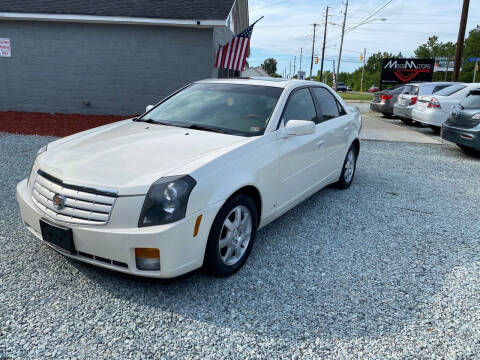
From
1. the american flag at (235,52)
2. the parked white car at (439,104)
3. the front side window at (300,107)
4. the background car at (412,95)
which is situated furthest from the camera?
the background car at (412,95)

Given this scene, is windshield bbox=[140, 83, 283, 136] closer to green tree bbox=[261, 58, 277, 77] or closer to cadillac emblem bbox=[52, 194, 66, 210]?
cadillac emblem bbox=[52, 194, 66, 210]

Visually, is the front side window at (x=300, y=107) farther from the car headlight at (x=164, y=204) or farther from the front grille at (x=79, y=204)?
the front grille at (x=79, y=204)

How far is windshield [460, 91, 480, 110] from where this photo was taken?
26.8ft

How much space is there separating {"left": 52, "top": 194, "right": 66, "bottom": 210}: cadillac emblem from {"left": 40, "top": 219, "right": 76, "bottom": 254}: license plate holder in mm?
136

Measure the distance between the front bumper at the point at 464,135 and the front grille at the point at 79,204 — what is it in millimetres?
7682

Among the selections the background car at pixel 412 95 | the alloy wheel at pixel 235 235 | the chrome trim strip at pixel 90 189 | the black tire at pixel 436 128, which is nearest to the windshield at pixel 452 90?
the black tire at pixel 436 128

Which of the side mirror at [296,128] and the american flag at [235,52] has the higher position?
the american flag at [235,52]

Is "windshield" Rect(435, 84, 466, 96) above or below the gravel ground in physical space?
above

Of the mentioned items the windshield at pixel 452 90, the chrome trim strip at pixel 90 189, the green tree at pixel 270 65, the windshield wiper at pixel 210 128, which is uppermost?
the green tree at pixel 270 65

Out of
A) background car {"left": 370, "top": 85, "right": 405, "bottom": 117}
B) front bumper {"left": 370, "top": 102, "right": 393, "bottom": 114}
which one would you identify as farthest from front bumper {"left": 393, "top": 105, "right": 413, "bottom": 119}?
front bumper {"left": 370, "top": 102, "right": 393, "bottom": 114}

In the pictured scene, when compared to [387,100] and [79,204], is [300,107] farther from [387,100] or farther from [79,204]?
[387,100]

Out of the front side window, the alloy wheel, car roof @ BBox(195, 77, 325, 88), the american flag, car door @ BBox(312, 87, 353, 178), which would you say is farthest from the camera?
the american flag

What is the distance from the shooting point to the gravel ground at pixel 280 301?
2.43 meters

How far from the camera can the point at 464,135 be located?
814cm
